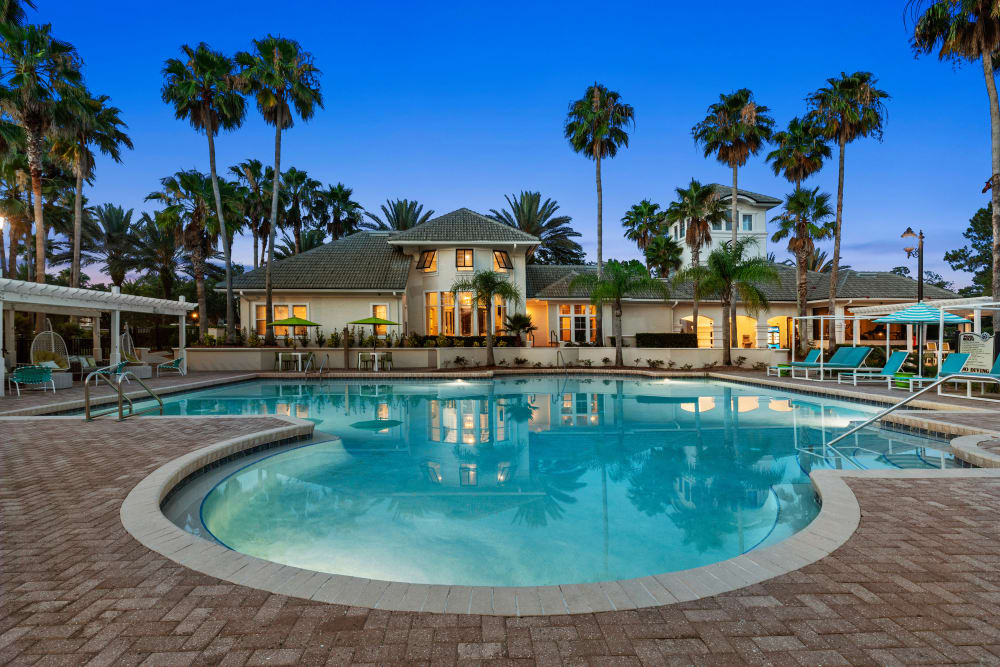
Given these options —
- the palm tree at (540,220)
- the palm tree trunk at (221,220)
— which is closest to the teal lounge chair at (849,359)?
the palm tree at (540,220)

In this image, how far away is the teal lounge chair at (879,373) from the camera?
14672 mm

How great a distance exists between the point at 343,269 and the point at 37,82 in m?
13.2

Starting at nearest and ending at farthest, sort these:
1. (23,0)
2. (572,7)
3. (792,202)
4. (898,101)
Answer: (23,0) < (572,7) < (898,101) < (792,202)

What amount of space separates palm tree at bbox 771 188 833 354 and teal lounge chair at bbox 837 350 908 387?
7277 mm

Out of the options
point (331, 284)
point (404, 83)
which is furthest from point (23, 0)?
point (404, 83)

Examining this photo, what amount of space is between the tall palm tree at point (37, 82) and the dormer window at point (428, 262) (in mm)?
15047

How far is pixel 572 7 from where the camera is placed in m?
20.8

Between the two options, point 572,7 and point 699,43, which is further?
point 699,43

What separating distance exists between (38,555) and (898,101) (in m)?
31.7

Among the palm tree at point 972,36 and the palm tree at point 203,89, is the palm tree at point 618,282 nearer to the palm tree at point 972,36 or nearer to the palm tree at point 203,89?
the palm tree at point 972,36

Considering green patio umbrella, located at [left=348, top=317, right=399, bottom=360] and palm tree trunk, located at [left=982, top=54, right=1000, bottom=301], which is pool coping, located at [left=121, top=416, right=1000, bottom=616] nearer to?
palm tree trunk, located at [left=982, top=54, right=1000, bottom=301]

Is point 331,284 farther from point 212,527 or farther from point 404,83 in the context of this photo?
point 212,527

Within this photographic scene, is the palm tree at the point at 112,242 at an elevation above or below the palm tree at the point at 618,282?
above

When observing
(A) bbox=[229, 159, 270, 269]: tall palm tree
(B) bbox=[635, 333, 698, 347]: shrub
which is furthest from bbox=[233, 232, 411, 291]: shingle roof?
(B) bbox=[635, 333, 698, 347]: shrub
